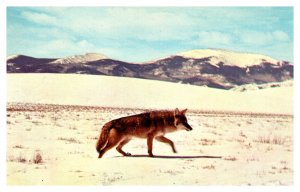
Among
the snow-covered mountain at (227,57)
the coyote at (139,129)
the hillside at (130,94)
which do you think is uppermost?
the snow-covered mountain at (227,57)

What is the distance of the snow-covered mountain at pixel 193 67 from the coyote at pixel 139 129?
89 cm

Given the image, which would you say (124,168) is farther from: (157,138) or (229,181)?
(229,181)

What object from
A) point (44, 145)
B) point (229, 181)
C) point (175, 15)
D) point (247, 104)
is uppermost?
point (175, 15)

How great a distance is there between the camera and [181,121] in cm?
909

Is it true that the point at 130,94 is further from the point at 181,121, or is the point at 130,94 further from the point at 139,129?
the point at 181,121

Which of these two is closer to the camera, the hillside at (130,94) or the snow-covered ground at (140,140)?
the snow-covered ground at (140,140)

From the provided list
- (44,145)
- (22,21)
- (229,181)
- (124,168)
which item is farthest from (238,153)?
(22,21)

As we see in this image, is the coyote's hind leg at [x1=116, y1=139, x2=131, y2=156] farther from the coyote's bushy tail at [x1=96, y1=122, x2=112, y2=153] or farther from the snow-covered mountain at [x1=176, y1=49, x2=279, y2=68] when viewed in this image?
the snow-covered mountain at [x1=176, y1=49, x2=279, y2=68]

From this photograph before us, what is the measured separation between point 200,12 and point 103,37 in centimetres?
177

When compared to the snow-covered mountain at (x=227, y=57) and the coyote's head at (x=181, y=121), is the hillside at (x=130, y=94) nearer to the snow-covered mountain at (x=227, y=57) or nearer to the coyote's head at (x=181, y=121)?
the coyote's head at (x=181, y=121)

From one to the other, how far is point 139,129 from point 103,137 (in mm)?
629

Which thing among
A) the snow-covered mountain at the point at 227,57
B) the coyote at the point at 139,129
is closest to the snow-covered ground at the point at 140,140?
the coyote at the point at 139,129

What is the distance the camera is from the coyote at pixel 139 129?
9.02 m
